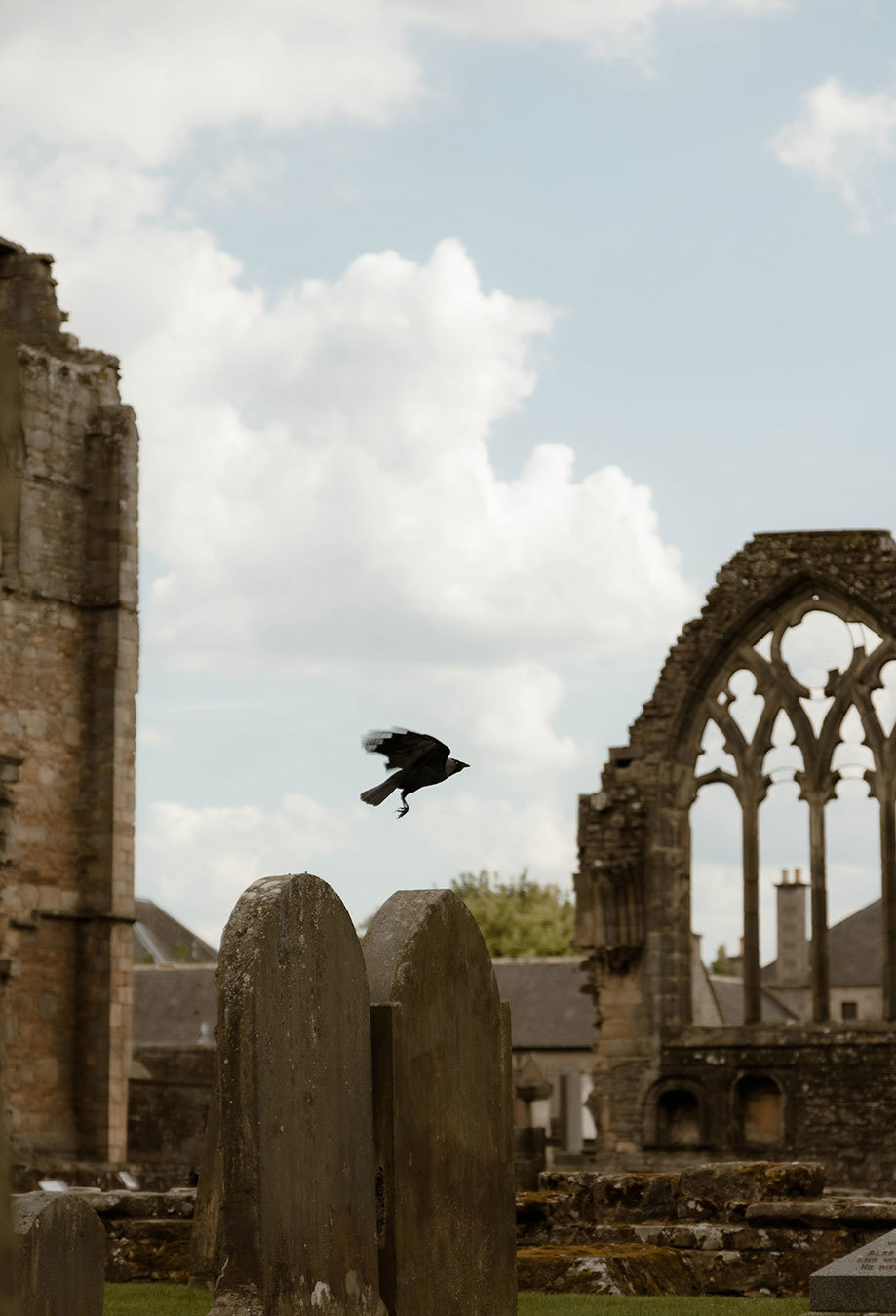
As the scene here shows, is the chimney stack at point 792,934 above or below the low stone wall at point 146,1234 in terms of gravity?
above

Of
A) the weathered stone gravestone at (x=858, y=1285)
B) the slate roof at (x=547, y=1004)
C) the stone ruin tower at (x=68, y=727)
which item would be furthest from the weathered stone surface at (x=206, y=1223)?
the slate roof at (x=547, y=1004)

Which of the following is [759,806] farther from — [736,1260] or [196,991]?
[196,991]

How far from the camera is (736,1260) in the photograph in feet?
35.4

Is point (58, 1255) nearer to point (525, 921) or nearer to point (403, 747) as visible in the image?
point (403, 747)

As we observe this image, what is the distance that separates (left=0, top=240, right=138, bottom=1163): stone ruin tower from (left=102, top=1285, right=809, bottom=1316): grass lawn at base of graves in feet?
45.1

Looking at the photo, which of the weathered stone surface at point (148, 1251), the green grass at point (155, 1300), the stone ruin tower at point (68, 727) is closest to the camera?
the green grass at point (155, 1300)

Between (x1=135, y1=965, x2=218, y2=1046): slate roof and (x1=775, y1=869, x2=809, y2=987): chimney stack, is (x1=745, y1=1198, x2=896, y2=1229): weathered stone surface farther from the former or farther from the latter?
(x1=775, y1=869, x2=809, y2=987): chimney stack

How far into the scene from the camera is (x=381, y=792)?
7.50 m

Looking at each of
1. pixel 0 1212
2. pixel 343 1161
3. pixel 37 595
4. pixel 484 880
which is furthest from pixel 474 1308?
pixel 484 880

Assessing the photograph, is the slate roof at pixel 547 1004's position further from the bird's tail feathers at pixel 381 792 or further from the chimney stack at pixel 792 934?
the bird's tail feathers at pixel 381 792

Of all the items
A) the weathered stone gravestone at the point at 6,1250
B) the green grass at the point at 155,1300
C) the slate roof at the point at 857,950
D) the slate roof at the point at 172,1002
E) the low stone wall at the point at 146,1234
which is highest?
the slate roof at the point at 857,950

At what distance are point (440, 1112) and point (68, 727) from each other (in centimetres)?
1794

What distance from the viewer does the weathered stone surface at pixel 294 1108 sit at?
617 cm

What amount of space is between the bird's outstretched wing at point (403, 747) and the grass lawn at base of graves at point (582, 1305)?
2.67m
